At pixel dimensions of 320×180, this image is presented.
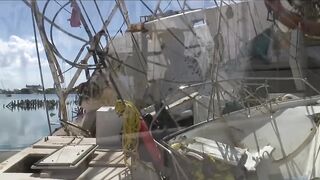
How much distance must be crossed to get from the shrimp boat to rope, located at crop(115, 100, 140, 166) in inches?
0.5

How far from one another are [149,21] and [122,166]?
0.88 meters

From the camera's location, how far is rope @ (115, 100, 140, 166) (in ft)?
7.58

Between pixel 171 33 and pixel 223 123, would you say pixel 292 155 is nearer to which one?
pixel 223 123

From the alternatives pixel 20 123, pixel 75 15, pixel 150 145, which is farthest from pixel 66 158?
pixel 75 15

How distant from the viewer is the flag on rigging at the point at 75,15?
239cm

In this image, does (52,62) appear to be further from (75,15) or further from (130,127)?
(130,127)

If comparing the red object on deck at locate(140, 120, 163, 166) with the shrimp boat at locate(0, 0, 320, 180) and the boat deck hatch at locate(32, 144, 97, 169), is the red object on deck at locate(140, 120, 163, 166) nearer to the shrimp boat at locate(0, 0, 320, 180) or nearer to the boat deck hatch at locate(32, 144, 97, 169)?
the shrimp boat at locate(0, 0, 320, 180)

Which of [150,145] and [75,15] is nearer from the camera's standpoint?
[150,145]

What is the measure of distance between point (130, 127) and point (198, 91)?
1.43 ft

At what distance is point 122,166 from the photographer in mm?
2412

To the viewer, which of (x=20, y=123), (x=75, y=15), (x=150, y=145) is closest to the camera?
(x=150, y=145)

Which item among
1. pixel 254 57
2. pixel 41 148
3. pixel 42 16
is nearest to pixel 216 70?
pixel 254 57

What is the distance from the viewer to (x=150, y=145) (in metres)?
2.31

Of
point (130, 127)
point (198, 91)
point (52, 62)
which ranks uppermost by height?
point (52, 62)
